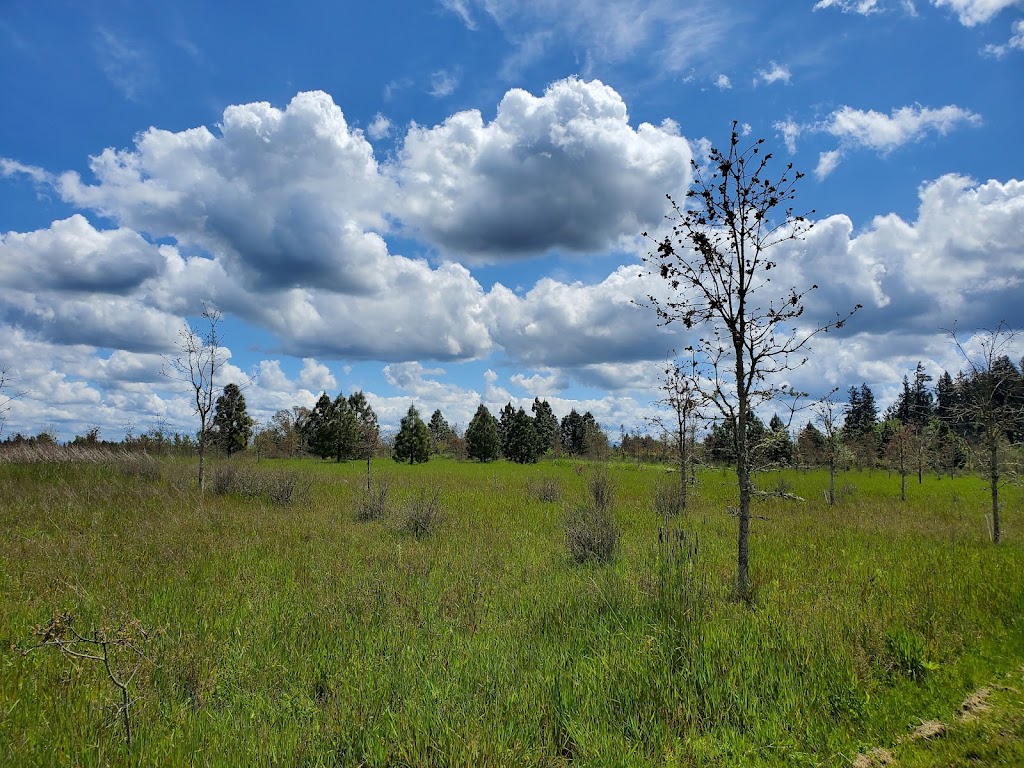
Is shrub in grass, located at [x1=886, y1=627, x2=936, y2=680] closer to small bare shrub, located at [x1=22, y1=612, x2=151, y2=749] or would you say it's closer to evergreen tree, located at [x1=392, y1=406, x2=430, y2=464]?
small bare shrub, located at [x1=22, y1=612, x2=151, y2=749]

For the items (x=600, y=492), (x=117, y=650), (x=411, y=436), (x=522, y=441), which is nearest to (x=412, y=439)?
(x=411, y=436)

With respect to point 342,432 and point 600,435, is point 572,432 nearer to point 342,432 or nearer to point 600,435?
point 600,435

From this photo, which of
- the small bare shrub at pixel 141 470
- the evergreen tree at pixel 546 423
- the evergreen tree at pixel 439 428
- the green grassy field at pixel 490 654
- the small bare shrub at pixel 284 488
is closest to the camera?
the green grassy field at pixel 490 654

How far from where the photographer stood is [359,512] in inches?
511

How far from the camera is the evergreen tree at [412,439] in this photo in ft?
198

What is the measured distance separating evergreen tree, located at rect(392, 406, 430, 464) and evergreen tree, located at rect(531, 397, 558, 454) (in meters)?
29.5

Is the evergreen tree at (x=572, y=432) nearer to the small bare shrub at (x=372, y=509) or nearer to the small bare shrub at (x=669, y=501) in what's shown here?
the small bare shrub at (x=669, y=501)

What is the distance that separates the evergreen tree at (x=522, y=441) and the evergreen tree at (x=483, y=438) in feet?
A: 17.0

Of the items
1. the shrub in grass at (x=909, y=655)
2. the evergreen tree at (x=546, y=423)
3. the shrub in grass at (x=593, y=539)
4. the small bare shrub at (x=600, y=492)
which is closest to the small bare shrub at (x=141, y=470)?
the small bare shrub at (x=600, y=492)

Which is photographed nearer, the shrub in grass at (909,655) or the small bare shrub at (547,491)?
the shrub in grass at (909,655)

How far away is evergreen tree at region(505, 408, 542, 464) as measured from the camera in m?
69.5

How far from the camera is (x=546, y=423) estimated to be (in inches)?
3499

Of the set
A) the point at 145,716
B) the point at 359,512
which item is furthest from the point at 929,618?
the point at 359,512

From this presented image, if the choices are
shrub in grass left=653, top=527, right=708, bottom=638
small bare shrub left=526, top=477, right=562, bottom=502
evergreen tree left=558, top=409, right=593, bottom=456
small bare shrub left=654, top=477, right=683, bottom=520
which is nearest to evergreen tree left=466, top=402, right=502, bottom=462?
evergreen tree left=558, top=409, right=593, bottom=456
